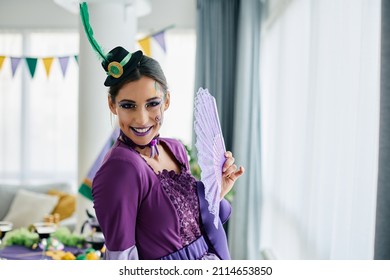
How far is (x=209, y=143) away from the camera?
28.1 inches

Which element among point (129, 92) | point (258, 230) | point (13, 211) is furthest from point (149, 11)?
point (258, 230)

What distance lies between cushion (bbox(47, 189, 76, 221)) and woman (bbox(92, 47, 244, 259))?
0.92 metres

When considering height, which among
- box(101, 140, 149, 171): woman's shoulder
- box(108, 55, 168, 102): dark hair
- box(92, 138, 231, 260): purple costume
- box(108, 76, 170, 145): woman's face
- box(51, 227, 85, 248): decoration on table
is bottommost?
box(51, 227, 85, 248): decoration on table

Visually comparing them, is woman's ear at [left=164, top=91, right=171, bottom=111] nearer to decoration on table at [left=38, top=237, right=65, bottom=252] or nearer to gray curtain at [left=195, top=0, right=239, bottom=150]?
gray curtain at [left=195, top=0, right=239, bottom=150]

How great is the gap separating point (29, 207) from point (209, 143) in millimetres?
905

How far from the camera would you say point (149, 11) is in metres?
1.01

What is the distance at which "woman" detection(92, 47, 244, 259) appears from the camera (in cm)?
66

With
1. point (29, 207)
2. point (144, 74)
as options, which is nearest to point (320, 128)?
point (144, 74)

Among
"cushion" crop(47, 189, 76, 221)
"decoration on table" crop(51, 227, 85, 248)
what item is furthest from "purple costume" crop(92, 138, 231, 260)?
"cushion" crop(47, 189, 76, 221)

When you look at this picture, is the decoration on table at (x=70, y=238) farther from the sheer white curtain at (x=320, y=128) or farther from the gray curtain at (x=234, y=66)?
the sheer white curtain at (x=320, y=128)

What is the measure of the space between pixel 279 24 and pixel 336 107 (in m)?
A: 0.30

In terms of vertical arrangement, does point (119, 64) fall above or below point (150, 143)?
above

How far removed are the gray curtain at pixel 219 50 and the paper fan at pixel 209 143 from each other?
0.28m

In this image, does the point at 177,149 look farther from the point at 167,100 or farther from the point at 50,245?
the point at 50,245
